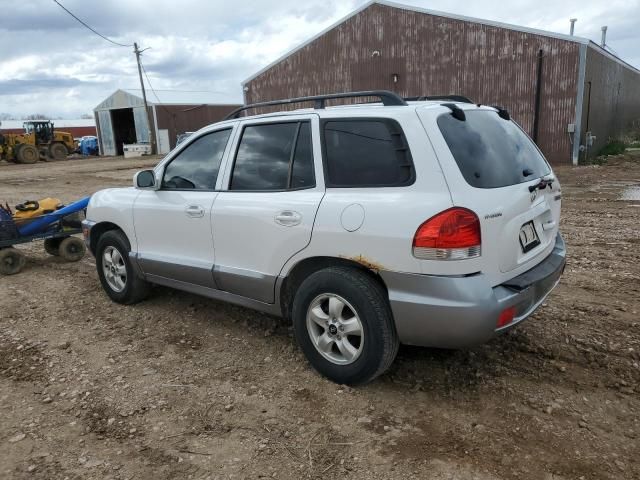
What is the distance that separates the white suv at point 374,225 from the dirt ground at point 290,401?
43 centimetres

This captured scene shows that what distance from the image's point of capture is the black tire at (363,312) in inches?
124

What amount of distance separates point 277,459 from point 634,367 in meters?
2.53

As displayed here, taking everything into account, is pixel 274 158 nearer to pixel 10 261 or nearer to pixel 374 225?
pixel 374 225

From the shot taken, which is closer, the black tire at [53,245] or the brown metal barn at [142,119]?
the black tire at [53,245]

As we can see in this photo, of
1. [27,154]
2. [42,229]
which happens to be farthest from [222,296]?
[27,154]

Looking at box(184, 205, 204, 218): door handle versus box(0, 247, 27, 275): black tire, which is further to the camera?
box(0, 247, 27, 275): black tire

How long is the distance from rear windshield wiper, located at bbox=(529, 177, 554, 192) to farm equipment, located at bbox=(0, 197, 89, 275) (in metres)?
5.67

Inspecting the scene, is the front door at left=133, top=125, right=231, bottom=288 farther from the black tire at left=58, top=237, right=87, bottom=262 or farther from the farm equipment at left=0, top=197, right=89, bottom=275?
the black tire at left=58, top=237, right=87, bottom=262

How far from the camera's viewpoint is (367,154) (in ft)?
10.8

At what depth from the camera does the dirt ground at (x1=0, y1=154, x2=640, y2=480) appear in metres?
2.76

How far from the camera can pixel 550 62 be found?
18141 mm

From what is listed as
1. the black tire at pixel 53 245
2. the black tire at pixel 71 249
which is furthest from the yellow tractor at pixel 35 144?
the black tire at pixel 71 249

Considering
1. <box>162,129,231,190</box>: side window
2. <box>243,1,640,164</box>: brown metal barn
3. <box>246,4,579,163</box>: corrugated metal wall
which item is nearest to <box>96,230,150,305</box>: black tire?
<box>162,129,231,190</box>: side window

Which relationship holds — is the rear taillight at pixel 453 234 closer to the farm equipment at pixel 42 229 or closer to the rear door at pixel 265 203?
the rear door at pixel 265 203
